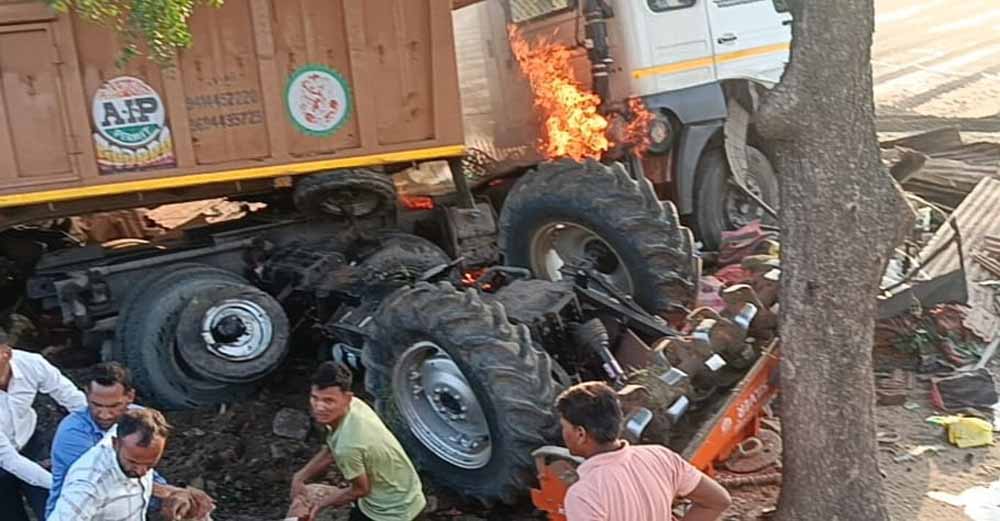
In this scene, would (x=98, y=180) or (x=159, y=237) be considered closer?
(x=98, y=180)

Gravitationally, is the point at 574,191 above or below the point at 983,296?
above

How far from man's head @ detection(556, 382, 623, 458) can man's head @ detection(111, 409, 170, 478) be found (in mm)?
1589

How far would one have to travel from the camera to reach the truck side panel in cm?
675

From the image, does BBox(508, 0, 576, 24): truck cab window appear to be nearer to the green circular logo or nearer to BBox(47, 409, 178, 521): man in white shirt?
the green circular logo

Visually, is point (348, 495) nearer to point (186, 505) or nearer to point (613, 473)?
point (186, 505)

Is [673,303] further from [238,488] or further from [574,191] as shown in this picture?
[238,488]

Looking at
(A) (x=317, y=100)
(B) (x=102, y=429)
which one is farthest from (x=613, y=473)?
(A) (x=317, y=100)

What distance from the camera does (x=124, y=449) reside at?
3852mm

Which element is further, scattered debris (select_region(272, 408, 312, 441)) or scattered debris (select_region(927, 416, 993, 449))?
scattered debris (select_region(272, 408, 312, 441))

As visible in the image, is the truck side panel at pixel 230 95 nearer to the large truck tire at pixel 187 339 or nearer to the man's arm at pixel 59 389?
Answer: the large truck tire at pixel 187 339

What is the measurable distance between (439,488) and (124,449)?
239cm

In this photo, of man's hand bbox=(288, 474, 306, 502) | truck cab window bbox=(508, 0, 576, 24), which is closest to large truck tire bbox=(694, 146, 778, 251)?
truck cab window bbox=(508, 0, 576, 24)

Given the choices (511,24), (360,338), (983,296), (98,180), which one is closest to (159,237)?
(98,180)

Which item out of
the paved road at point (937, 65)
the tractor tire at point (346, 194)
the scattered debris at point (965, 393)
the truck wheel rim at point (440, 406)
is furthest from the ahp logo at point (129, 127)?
the paved road at point (937, 65)
